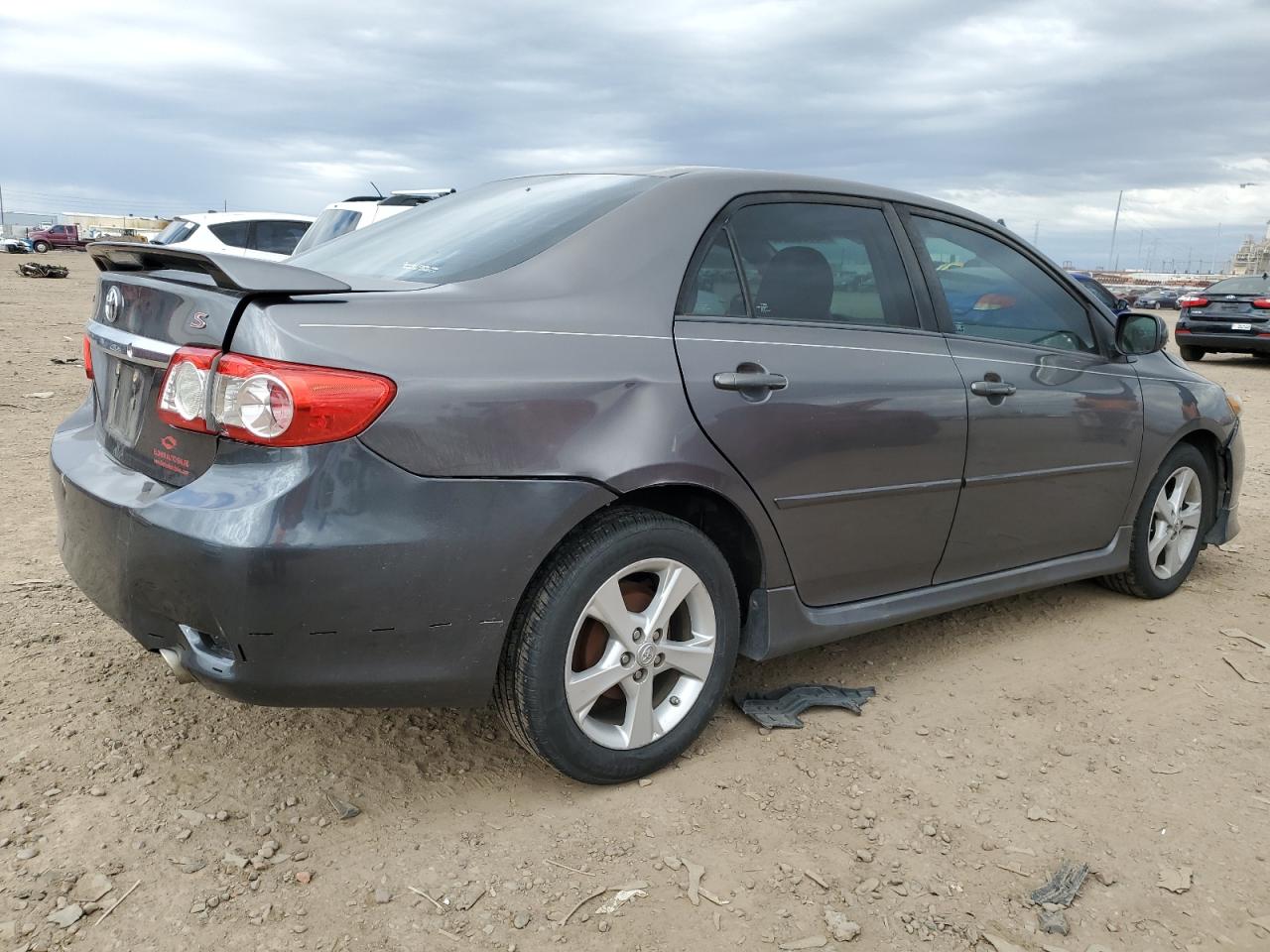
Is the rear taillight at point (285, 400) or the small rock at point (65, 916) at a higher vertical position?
the rear taillight at point (285, 400)

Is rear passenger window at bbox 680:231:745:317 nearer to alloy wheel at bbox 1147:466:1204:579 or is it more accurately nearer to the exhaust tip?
the exhaust tip

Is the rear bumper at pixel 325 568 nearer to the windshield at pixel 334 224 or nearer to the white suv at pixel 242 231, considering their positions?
the windshield at pixel 334 224

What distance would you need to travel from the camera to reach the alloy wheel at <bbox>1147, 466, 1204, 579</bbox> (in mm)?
4355

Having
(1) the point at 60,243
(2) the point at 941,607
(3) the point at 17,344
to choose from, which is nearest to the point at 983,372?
(2) the point at 941,607

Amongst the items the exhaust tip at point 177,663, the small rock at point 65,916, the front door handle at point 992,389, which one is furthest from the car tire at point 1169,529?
the small rock at point 65,916

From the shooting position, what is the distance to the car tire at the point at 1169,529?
428 centimetres

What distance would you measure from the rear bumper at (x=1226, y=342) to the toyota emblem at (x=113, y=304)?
53.4 ft

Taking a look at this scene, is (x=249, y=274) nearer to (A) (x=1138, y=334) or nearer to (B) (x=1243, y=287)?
(A) (x=1138, y=334)

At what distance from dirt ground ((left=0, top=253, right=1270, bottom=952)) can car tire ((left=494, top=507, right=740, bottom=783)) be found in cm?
15

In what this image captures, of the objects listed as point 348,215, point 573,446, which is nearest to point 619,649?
point 573,446

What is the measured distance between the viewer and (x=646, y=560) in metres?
2.67

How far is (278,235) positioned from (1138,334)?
12.9 metres

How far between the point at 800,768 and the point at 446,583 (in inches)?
46.8

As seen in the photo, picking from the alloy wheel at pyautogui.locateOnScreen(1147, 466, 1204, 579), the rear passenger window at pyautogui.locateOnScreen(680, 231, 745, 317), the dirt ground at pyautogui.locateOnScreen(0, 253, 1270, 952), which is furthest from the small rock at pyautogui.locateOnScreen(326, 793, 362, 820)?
the alloy wheel at pyautogui.locateOnScreen(1147, 466, 1204, 579)
